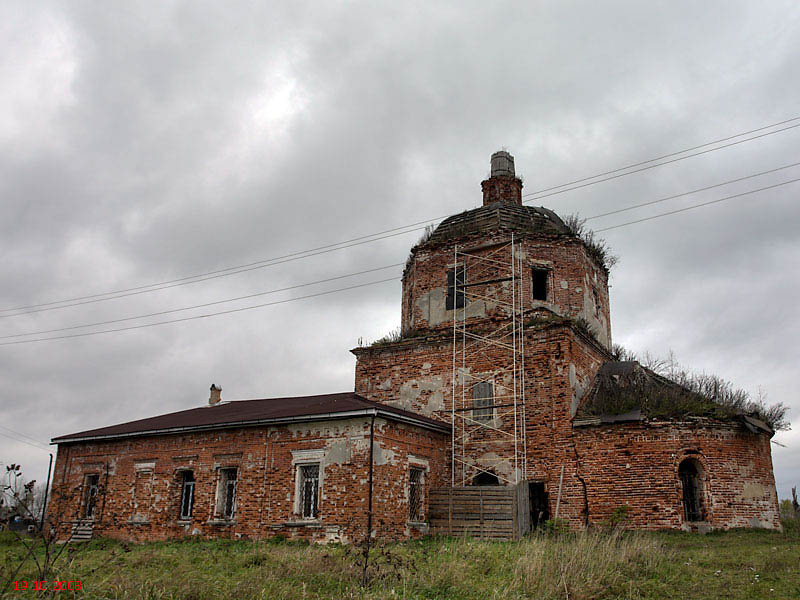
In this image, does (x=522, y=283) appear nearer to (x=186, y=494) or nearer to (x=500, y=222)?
(x=500, y=222)

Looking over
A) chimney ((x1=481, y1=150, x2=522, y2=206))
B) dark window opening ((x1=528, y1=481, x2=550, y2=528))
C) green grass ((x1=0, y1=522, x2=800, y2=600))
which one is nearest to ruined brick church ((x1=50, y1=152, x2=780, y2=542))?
dark window opening ((x1=528, y1=481, x2=550, y2=528))

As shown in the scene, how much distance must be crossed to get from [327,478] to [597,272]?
11.0 metres

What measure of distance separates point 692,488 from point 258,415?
11161 millimetres

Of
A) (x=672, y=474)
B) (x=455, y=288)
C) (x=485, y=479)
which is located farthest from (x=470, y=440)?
(x=672, y=474)

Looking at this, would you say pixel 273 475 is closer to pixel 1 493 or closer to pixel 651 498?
pixel 651 498

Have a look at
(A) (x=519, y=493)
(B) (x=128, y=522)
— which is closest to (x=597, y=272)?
(A) (x=519, y=493)

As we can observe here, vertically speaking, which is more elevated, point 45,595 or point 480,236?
point 480,236

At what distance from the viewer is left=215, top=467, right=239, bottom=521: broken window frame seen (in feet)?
56.3

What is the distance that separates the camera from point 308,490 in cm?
1591

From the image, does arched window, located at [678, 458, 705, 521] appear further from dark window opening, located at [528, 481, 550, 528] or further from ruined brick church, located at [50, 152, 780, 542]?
dark window opening, located at [528, 481, 550, 528]

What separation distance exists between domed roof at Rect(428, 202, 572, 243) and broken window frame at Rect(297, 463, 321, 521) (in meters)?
8.37

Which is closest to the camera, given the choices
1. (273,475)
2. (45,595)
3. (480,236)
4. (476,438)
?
(45,595)

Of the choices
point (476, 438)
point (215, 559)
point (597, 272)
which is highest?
point (597, 272)

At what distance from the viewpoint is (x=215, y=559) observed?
37.5ft
